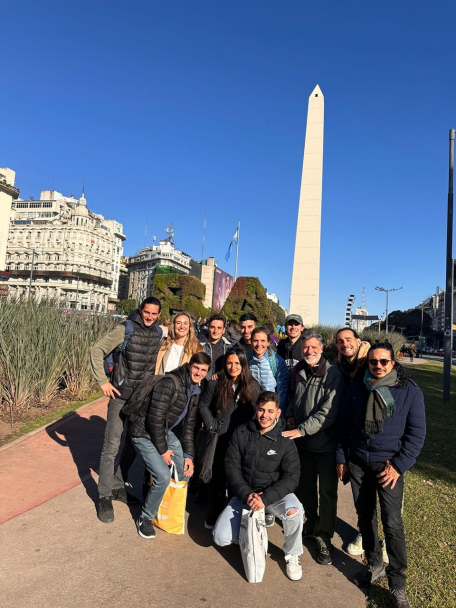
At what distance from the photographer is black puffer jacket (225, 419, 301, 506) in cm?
311

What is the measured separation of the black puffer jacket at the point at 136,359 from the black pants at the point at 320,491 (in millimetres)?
1509

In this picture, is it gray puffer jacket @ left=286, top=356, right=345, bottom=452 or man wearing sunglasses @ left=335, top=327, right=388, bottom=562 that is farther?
man wearing sunglasses @ left=335, top=327, right=388, bottom=562

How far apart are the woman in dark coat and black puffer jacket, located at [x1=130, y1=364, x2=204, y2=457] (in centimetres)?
17

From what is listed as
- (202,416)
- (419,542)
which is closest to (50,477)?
(202,416)

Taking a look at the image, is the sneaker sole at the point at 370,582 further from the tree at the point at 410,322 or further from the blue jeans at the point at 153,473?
the tree at the point at 410,322

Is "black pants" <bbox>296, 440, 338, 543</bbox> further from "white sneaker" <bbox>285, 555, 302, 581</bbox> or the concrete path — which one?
"white sneaker" <bbox>285, 555, 302, 581</bbox>

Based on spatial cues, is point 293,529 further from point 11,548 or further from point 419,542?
point 11,548

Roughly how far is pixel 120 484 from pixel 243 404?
1494 millimetres

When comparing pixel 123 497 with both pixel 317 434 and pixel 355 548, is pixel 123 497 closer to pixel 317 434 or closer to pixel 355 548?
pixel 317 434

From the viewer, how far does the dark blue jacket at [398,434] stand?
108 inches

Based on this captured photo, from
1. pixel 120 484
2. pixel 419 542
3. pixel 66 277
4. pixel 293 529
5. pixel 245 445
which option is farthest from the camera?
pixel 66 277

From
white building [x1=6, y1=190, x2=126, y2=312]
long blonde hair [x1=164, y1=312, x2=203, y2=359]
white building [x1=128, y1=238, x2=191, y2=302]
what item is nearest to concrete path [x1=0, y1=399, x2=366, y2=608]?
long blonde hair [x1=164, y1=312, x2=203, y2=359]

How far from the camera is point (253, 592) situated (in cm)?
269

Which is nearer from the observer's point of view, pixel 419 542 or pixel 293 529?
pixel 293 529
